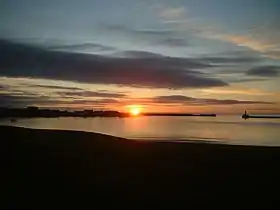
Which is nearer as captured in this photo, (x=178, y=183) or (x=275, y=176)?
(x=178, y=183)

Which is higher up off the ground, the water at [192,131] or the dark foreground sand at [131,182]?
the dark foreground sand at [131,182]

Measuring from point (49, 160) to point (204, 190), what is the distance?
3958mm

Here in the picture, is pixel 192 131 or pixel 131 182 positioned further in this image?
pixel 192 131

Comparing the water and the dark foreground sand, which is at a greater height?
the dark foreground sand

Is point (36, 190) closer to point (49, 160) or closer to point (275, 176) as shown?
point (49, 160)

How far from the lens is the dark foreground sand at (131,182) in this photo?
508 centimetres

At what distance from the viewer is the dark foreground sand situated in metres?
5.08

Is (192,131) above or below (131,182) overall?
below

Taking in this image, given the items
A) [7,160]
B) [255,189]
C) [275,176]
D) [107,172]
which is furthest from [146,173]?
[7,160]

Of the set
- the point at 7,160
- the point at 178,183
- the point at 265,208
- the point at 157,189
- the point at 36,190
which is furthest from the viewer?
the point at 7,160

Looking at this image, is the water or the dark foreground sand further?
the water

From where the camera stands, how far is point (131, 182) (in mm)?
6285

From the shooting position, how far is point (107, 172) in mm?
7133

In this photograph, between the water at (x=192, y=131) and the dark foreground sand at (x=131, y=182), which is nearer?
the dark foreground sand at (x=131, y=182)
